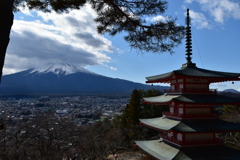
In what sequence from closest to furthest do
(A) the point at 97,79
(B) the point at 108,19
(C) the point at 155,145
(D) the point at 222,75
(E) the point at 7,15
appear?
(E) the point at 7,15
(B) the point at 108,19
(D) the point at 222,75
(C) the point at 155,145
(A) the point at 97,79

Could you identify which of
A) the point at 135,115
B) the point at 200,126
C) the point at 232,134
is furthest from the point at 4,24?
the point at 232,134

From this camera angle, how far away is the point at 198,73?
8.43 metres

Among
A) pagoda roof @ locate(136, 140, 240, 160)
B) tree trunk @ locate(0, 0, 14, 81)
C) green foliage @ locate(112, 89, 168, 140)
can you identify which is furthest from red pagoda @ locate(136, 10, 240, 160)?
green foliage @ locate(112, 89, 168, 140)

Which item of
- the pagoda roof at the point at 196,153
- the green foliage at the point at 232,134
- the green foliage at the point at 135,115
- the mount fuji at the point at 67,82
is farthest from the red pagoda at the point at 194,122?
the mount fuji at the point at 67,82

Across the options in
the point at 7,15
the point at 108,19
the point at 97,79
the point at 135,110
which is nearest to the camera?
the point at 7,15

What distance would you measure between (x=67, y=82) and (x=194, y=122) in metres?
147

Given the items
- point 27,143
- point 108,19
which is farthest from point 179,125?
point 27,143

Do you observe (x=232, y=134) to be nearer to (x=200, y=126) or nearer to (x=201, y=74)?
(x=200, y=126)

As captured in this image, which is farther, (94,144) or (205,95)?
(94,144)

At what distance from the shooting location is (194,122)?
8023 mm

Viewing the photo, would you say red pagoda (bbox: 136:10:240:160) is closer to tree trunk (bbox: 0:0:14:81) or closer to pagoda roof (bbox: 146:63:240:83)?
pagoda roof (bbox: 146:63:240:83)

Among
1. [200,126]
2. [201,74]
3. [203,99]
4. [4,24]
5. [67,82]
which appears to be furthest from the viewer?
[67,82]

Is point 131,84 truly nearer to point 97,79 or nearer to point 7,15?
point 97,79

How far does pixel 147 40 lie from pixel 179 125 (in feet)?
13.3
